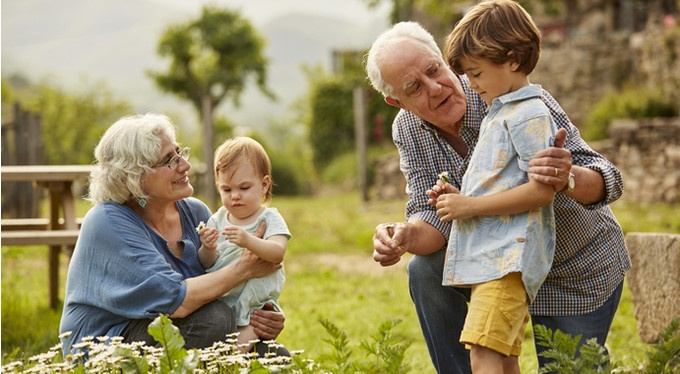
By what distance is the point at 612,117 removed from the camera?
14.8 meters

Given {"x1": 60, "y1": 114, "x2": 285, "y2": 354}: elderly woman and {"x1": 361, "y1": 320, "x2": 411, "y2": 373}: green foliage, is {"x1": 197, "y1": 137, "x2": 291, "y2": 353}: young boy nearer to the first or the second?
{"x1": 60, "y1": 114, "x2": 285, "y2": 354}: elderly woman

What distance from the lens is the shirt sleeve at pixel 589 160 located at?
3154 mm

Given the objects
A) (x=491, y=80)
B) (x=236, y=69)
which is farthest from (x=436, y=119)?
(x=236, y=69)

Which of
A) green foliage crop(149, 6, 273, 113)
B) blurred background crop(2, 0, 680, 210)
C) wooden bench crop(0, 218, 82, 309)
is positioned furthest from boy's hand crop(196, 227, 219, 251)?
green foliage crop(149, 6, 273, 113)

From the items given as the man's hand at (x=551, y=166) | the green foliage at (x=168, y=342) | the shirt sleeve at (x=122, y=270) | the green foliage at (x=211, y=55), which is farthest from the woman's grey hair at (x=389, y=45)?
the green foliage at (x=211, y=55)

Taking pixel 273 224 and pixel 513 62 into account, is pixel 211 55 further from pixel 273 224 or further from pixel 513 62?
pixel 513 62

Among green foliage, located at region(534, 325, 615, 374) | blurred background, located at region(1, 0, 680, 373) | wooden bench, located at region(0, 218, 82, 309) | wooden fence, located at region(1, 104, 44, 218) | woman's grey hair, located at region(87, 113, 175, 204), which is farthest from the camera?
wooden fence, located at region(1, 104, 44, 218)

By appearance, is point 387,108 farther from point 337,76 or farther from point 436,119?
point 436,119

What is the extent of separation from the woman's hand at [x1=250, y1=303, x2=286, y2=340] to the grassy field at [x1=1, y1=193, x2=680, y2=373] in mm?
233

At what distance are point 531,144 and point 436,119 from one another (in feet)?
1.88

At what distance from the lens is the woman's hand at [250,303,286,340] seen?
3723mm

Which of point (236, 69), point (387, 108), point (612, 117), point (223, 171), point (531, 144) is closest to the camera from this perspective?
point (531, 144)

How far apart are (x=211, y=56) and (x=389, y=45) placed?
908 inches

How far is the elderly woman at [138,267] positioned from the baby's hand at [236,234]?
6.2 inches
